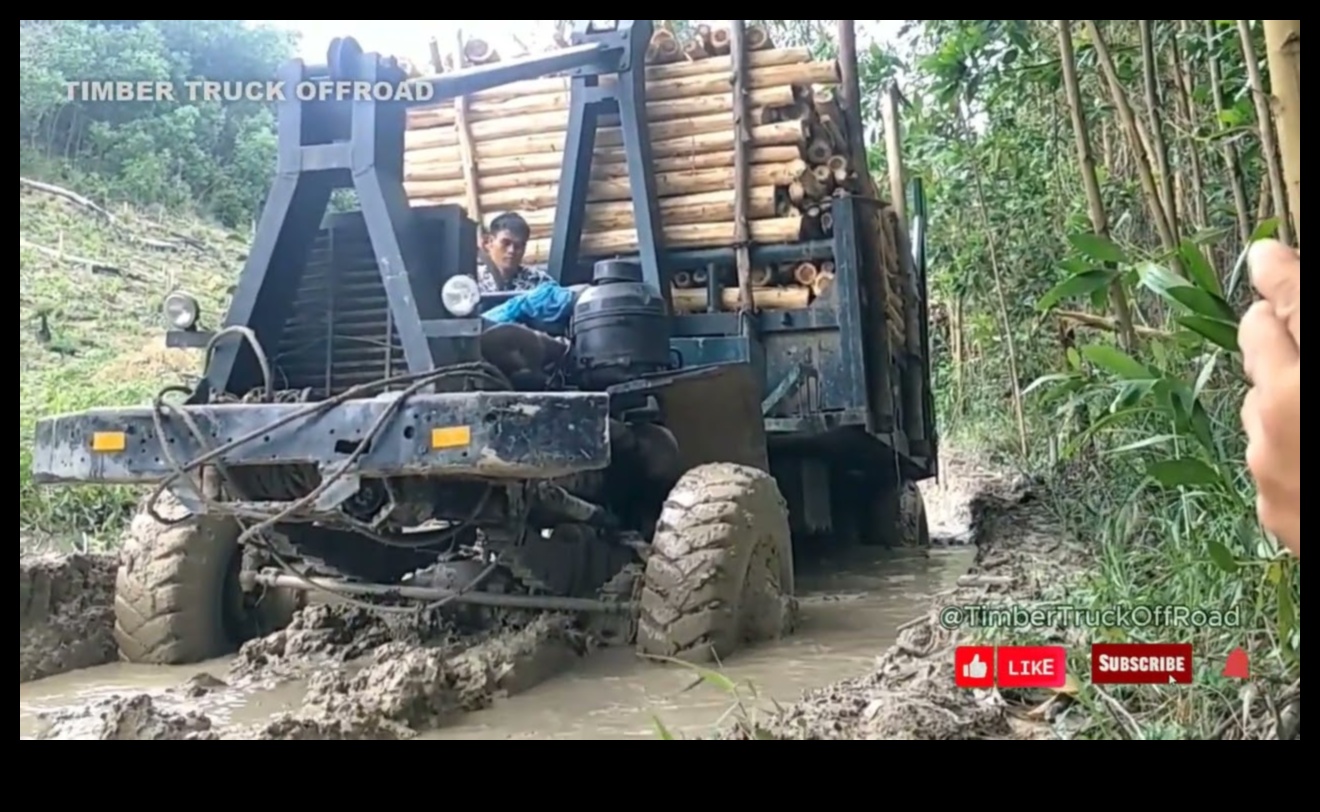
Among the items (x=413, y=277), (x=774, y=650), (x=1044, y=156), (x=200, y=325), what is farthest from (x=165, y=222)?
(x=1044, y=156)

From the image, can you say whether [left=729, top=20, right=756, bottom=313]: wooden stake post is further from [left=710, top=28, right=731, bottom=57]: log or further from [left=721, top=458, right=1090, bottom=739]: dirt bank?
[left=721, top=458, right=1090, bottom=739]: dirt bank

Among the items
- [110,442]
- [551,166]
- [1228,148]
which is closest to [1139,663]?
[1228,148]

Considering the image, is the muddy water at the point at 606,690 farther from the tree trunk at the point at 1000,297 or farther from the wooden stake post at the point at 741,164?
the wooden stake post at the point at 741,164

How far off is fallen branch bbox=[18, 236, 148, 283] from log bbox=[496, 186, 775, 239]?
4.40ft

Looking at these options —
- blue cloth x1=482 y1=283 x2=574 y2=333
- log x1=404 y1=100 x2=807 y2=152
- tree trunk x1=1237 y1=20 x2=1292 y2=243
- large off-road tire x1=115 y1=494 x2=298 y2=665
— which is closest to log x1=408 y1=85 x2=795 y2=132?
log x1=404 y1=100 x2=807 y2=152

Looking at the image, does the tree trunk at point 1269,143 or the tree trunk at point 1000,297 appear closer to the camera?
the tree trunk at point 1269,143

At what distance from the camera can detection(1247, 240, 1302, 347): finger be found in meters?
0.83

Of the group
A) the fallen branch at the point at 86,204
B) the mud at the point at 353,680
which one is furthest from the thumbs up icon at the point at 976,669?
the fallen branch at the point at 86,204

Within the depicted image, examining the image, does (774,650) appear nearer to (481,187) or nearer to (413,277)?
(413,277)

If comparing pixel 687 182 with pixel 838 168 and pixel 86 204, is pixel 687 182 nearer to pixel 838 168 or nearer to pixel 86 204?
pixel 838 168

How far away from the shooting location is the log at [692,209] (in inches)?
150

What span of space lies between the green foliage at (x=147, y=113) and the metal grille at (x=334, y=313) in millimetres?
198

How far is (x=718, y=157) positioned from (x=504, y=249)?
Answer: 0.90m

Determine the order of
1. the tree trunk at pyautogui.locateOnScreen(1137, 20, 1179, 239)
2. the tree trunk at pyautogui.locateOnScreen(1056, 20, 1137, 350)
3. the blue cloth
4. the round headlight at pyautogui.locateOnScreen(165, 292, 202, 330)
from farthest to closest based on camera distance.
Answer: the blue cloth < the round headlight at pyautogui.locateOnScreen(165, 292, 202, 330) < the tree trunk at pyautogui.locateOnScreen(1056, 20, 1137, 350) < the tree trunk at pyautogui.locateOnScreen(1137, 20, 1179, 239)
